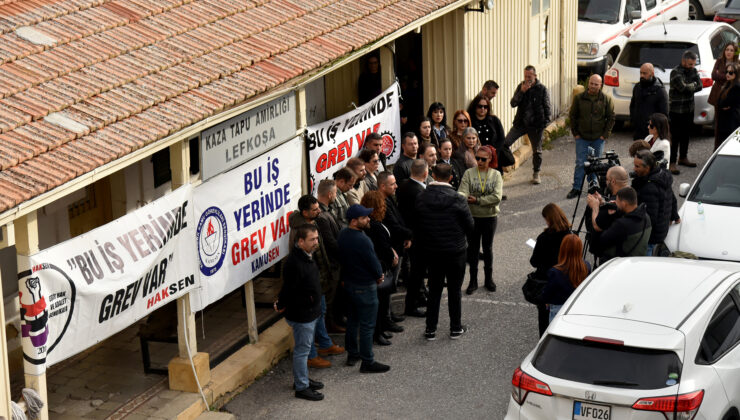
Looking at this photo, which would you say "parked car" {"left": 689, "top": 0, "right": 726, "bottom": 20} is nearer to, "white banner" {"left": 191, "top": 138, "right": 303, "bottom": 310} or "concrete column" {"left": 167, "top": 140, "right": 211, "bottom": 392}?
"white banner" {"left": 191, "top": 138, "right": 303, "bottom": 310}

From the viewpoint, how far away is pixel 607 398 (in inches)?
300

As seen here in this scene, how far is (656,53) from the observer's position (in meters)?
18.8


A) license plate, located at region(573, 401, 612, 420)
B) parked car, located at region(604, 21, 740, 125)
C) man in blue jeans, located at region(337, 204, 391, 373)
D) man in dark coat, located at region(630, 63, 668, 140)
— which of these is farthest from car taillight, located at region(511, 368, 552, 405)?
parked car, located at region(604, 21, 740, 125)

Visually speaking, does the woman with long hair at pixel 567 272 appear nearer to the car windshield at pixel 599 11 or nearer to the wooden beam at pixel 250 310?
the wooden beam at pixel 250 310

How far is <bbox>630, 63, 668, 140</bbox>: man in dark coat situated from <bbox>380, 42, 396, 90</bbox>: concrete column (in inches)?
161

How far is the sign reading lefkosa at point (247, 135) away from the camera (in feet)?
33.0

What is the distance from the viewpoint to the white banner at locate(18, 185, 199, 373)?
8.12 metres

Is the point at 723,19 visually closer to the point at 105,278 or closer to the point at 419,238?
the point at 419,238

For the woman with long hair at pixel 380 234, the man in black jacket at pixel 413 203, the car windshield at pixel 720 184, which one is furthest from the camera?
the car windshield at pixel 720 184

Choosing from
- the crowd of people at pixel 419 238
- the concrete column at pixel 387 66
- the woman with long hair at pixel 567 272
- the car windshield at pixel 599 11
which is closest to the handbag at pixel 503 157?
the crowd of people at pixel 419 238

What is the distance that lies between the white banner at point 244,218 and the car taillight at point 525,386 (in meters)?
3.44

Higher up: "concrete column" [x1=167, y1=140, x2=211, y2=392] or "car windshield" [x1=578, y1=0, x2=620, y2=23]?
"car windshield" [x1=578, y1=0, x2=620, y2=23]

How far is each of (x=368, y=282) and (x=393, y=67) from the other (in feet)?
14.3

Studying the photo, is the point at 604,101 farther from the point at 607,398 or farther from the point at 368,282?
the point at 607,398
